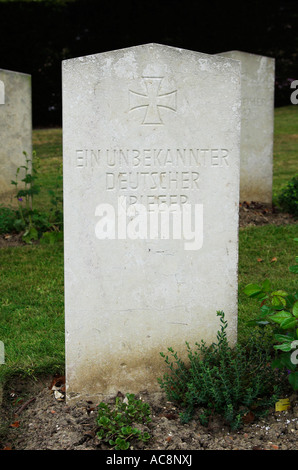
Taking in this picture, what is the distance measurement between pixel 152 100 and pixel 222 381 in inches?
60.2

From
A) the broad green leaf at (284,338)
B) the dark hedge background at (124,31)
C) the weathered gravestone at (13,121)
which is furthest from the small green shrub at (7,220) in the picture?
the dark hedge background at (124,31)

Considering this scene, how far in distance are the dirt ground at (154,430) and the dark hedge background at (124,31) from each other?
1393cm

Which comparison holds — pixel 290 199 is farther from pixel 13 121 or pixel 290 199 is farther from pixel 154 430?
pixel 154 430

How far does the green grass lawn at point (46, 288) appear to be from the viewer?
3.88 meters

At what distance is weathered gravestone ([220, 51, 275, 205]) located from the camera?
7801 mm

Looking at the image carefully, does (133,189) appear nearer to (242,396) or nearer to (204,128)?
(204,128)

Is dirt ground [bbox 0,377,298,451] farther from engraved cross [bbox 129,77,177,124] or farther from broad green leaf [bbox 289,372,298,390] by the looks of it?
engraved cross [bbox 129,77,177,124]

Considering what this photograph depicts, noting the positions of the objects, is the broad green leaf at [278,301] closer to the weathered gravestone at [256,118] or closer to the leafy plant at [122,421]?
the leafy plant at [122,421]

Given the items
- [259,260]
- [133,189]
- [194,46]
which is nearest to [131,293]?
[133,189]

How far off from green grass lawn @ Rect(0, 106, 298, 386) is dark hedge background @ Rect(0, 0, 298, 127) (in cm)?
1061

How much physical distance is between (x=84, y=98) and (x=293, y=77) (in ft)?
55.1

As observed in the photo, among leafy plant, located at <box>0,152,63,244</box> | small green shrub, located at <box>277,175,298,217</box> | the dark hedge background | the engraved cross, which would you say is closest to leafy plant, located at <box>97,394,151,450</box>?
the engraved cross

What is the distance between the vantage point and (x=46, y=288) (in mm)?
5281

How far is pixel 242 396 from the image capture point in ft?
10.3
